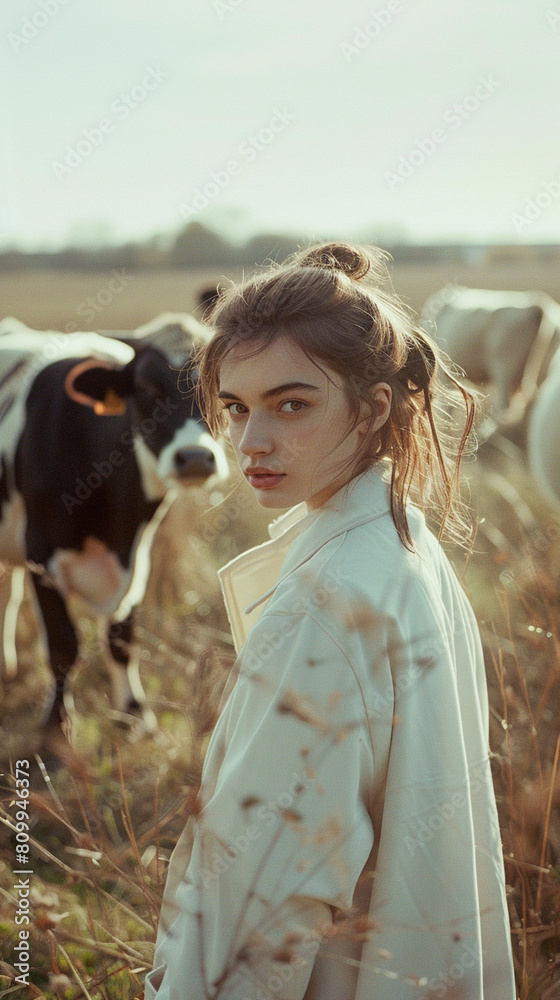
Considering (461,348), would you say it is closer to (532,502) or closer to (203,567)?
(532,502)

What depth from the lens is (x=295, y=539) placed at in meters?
1.32

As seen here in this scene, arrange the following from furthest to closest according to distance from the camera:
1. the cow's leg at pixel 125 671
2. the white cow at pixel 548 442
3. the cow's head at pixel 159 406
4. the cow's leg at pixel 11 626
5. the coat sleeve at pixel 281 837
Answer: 1. the white cow at pixel 548 442
2. the cow's leg at pixel 11 626
3. the cow's leg at pixel 125 671
4. the cow's head at pixel 159 406
5. the coat sleeve at pixel 281 837

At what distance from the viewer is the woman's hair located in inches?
48.6

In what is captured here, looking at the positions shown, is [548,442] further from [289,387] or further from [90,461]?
[289,387]

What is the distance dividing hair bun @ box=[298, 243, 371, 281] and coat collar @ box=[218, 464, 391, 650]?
0.38 meters

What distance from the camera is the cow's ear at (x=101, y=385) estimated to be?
2.83 meters

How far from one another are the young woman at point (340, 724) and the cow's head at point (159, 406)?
1.38 m

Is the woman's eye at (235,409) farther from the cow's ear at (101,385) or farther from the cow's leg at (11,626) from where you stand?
the cow's leg at (11,626)

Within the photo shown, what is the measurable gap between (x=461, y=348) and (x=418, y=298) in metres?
10.9

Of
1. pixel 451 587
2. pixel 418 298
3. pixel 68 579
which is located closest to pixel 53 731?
pixel 68 579

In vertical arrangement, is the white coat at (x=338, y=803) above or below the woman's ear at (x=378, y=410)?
below

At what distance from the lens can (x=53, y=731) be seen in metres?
3.01

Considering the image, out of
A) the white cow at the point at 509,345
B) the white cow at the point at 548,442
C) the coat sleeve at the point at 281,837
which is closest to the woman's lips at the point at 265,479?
the coat sleeve at the point at 281,837

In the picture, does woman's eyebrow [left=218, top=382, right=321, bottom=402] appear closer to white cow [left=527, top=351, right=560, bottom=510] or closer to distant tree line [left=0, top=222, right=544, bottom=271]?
white cow [left=527, top=351, right=560, bottom=510]
